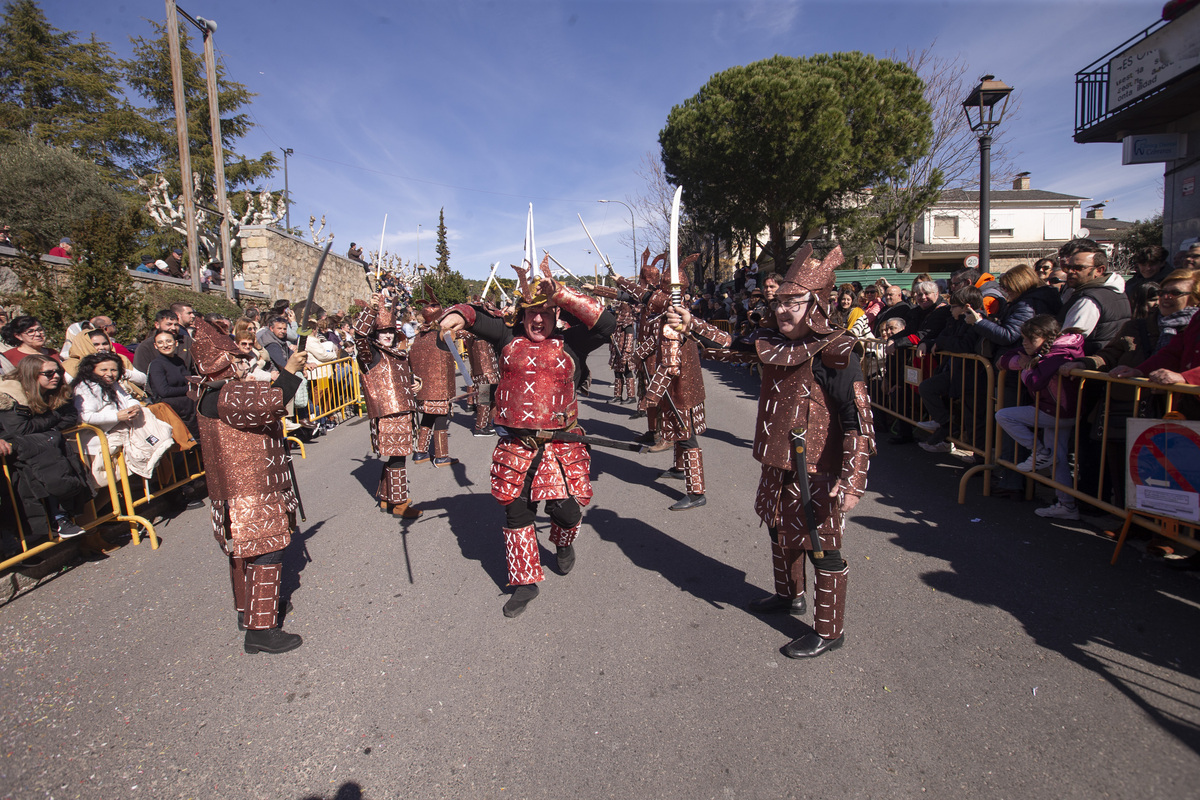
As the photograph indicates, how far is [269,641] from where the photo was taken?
3148 mm

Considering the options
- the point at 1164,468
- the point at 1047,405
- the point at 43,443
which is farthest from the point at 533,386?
the point at 1047,405

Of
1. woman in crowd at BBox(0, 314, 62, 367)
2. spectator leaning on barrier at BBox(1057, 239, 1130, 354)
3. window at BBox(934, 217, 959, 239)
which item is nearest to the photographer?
spectator leaning on barrier at BBox(1057, 239, 1130, 354)

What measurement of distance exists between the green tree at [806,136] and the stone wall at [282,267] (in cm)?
1276

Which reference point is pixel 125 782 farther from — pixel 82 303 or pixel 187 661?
pixel 82 303

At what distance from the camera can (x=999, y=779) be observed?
2.12 metres

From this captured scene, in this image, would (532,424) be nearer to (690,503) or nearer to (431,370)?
(690,503)

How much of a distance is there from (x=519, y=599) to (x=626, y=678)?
0.93 metres

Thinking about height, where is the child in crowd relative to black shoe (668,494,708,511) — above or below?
above

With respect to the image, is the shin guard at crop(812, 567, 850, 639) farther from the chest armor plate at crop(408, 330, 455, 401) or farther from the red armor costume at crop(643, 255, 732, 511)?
the chest armor plate at crop(408, 330, 455, 401)

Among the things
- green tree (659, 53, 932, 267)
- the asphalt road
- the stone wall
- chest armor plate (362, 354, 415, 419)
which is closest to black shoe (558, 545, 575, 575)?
the asphalt road

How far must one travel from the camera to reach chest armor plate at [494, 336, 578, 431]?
3.53 metres

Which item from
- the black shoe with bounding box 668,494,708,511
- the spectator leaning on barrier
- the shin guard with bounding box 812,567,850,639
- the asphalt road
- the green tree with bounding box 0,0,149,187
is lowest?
the asphalt road

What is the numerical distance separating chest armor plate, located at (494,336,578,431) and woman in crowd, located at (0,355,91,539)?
3.34 meters

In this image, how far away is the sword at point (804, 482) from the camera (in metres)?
2.75
